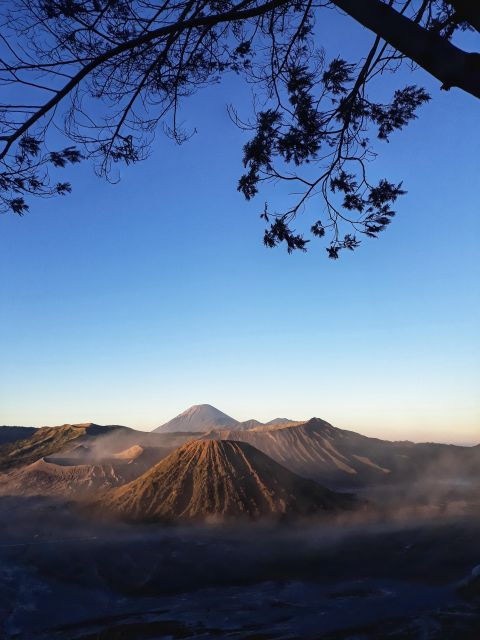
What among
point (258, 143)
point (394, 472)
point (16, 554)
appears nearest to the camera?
point (258, 143)

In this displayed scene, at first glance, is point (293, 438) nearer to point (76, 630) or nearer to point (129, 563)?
point (129, 563)

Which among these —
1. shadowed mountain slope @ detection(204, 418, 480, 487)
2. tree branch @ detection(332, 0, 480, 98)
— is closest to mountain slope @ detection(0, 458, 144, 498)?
shadowed mountain slope @ detection(204, 418, 480, 487)

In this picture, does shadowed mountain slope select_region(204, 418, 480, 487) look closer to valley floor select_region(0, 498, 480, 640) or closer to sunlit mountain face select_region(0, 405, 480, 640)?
sunlit mountain face select_region(0, 405, 480, 640)

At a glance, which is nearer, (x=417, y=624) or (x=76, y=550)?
(x=417, y=624)

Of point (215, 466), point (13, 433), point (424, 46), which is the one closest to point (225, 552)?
point (215, 466)

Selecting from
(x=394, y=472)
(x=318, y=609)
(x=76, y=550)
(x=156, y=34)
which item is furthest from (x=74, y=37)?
(x=394, y=472)

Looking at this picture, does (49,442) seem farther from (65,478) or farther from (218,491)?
(218,491)
